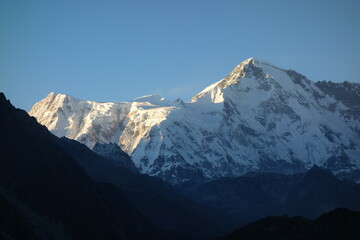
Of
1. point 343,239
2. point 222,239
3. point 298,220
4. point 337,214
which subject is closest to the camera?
point 343,239

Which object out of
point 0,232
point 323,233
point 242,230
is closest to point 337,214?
point 323,233

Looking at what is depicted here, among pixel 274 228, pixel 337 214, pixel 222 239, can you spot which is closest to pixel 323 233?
pixel 337 214

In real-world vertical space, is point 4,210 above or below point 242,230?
above

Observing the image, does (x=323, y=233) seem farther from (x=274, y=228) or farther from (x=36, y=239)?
(x=36, y=239)

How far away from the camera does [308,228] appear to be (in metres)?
163

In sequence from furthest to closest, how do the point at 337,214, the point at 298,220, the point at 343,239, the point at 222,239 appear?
the point at 222,239 < the point at 298,220 < the point at 337,214 < the point at 343,239

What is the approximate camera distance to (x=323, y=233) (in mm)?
156375

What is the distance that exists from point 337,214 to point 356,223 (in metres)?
9.32

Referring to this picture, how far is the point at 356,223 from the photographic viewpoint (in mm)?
151500

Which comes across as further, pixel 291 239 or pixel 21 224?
pixel 21 224

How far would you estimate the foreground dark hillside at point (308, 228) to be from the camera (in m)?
152

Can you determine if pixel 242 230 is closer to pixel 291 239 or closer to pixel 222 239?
pixel 222 239

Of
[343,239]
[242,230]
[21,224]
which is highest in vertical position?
[21,224]

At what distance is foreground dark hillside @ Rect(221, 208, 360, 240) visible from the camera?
152 meters
